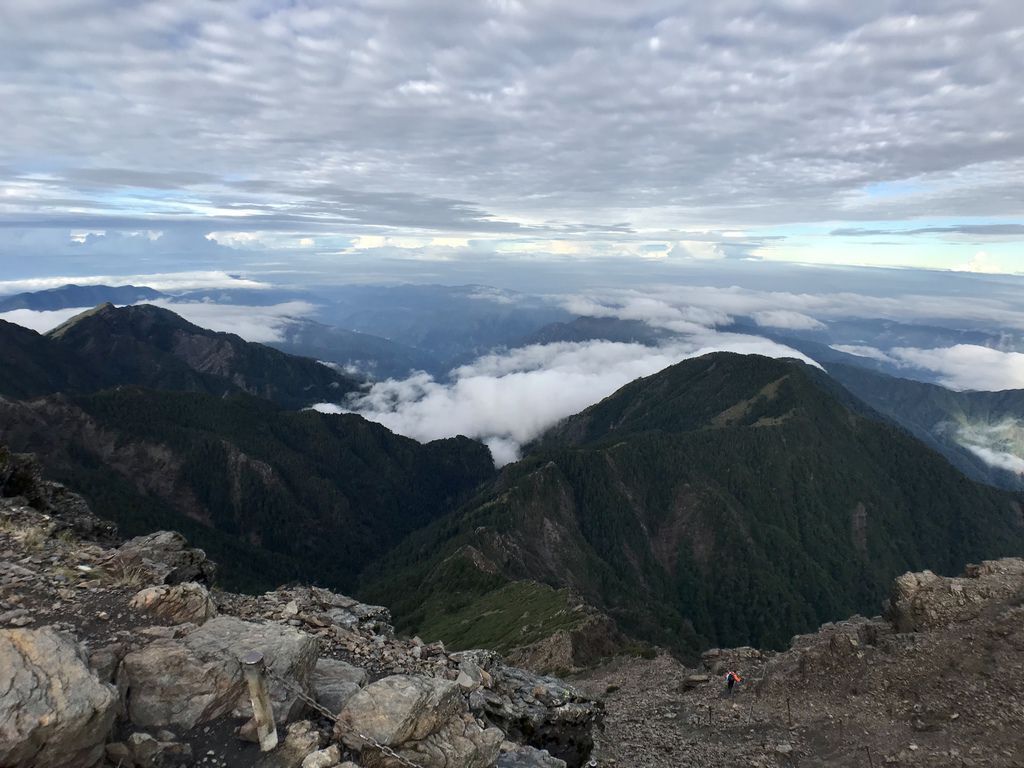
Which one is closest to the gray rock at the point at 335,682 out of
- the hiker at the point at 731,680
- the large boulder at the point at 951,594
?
the hiker at the point at 731,680

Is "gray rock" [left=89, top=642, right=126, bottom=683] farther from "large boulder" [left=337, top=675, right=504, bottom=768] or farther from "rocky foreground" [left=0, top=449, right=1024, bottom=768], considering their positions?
"large boulder" [left=337, top=675, right=504, bottom=768]

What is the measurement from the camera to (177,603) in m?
18.0

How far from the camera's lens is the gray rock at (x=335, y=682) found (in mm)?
16516

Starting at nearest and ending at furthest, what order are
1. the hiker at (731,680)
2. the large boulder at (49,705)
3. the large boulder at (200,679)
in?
1. the large boulder at (49,705)
2. the large boulder at (200,679)
3. the hiker at (731,680)

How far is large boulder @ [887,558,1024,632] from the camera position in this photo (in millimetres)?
36688

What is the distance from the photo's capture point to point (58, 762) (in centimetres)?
1145

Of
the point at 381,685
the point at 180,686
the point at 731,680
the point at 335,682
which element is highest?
the point at 180,686

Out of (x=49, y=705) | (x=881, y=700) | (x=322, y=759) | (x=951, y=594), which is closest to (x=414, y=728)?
(x=322, y=759)

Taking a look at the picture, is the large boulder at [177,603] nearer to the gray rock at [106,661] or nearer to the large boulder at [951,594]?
the gray rock at [106,661]

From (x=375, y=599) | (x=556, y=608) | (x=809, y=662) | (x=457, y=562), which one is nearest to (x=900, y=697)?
(x=809, y=662)

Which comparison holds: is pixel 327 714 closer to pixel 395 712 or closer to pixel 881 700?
pixel 395 712

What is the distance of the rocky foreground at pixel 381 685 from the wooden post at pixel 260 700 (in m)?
0.44

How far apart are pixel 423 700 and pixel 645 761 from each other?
22.1 m

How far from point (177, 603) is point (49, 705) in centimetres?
657
